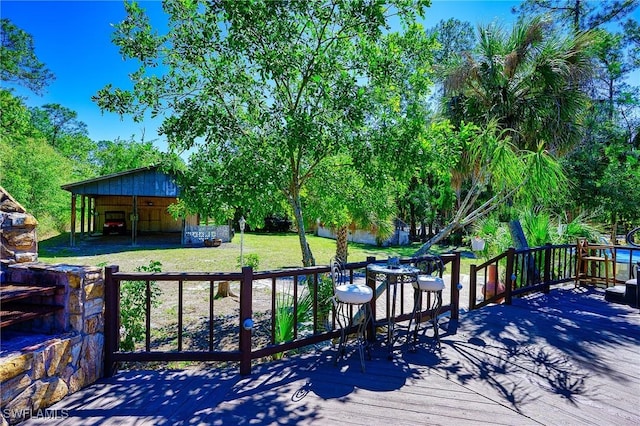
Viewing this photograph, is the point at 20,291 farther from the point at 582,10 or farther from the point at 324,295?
the point at 582,10

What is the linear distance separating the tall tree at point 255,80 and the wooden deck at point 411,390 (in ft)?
6.90

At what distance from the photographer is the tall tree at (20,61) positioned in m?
14.6

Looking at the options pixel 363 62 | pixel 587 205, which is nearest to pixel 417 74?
pixel 363 62

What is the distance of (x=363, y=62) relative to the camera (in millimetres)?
4145

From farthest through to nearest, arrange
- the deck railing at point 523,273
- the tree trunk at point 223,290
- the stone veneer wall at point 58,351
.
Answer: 1. the tree trunk at point 223,290
2. the deck railing at point 523,273
3. the stone veneer wall at point 58,351

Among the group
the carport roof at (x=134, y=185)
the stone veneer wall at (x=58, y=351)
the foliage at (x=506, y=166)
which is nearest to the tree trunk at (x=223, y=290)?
the foliage at (x=506, y=166)

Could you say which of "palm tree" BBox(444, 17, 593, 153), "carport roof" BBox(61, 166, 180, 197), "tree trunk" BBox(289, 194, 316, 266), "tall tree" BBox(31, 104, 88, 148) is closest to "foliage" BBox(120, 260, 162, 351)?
"tree trunk" BBox(289, 194, 316, 266)

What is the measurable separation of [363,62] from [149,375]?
4.01m

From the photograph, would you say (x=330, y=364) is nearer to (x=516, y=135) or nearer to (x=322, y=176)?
(x=322, y=176)

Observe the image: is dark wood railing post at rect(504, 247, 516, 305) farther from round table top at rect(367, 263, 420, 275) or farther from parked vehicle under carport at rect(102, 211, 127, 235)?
parked vehicle under carport at rect(102, 211, 127, 235)

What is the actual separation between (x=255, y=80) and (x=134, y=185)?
1432 cm

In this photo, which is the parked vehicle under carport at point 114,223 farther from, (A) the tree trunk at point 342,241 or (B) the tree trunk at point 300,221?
(B) the tree trunk at point 300,221

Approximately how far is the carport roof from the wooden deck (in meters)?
14.2

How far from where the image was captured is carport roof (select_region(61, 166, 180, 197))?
15.6 m
